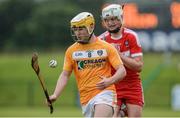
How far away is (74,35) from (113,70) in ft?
3.95

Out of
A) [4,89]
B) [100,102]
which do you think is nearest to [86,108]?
[100,102]

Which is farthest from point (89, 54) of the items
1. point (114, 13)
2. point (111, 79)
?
point (114, 13)

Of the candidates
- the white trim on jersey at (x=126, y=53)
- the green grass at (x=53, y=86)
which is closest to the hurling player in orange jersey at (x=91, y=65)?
the white trim on jersey at (x=126, y=53)

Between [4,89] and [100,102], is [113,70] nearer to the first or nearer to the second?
[100,102]

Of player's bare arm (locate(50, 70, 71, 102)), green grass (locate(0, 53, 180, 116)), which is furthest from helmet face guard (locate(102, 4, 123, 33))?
green grass (locate(0, 53, 180, 116))

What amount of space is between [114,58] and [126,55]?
1145 millimetres

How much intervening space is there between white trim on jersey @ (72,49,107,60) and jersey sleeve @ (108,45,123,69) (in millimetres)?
73

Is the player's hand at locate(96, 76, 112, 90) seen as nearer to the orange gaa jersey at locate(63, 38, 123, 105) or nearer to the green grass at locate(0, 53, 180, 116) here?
the orange gaa jersey at locate(63, 38, 123, 105)

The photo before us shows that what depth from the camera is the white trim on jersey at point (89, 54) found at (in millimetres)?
10930

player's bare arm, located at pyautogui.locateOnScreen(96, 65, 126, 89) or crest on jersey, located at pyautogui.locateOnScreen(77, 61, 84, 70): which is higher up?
crest on jersey, located at pyautogui.locateOnScreen(77, 61, 84, 70)

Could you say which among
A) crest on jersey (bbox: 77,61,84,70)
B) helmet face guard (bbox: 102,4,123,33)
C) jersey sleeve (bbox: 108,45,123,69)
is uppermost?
helmet face guard (bbox: 102,4,123,33)

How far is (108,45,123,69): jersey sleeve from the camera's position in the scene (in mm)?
10844

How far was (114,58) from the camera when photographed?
1086cm

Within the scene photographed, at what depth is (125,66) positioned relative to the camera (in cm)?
1181
